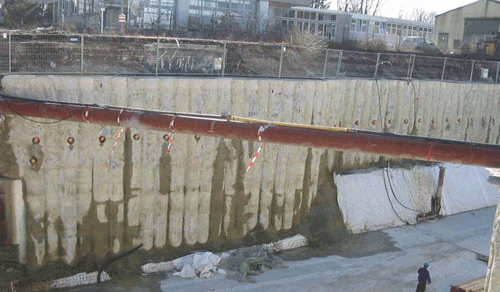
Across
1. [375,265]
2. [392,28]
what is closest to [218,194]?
[375,265]

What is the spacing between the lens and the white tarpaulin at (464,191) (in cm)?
1992

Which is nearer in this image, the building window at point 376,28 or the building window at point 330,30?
the building window at point 330,30

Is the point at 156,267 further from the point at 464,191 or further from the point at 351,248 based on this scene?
the point at 464,191

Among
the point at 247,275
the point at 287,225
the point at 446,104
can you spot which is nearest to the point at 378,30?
the point at 446,104

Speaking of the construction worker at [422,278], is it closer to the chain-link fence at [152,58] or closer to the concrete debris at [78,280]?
the chain-link fence at [152,58]

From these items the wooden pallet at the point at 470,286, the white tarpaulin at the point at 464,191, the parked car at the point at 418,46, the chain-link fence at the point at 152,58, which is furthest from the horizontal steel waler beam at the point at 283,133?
the parked car at the point at 418,46

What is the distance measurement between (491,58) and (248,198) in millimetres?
21301

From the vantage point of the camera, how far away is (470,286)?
13.1m

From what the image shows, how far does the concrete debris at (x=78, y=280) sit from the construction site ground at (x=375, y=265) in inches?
7.8

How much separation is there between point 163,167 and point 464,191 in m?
12.1

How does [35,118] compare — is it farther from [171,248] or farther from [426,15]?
[426,15]

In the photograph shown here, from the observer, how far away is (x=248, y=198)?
15.9m

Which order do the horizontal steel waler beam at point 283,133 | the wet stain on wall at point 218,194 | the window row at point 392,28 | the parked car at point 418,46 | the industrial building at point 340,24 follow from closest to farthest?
1. the horizontal steel waler beam at point 283,133
2. the wet stain on wall at point 218,194
3. the industrial building at point 340,24
4. the parked car at point 418,46
5. the window row at point 392,28

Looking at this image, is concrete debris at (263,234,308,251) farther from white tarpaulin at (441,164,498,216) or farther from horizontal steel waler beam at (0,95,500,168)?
horizontal steel waler beam at (0,95,500,168)
